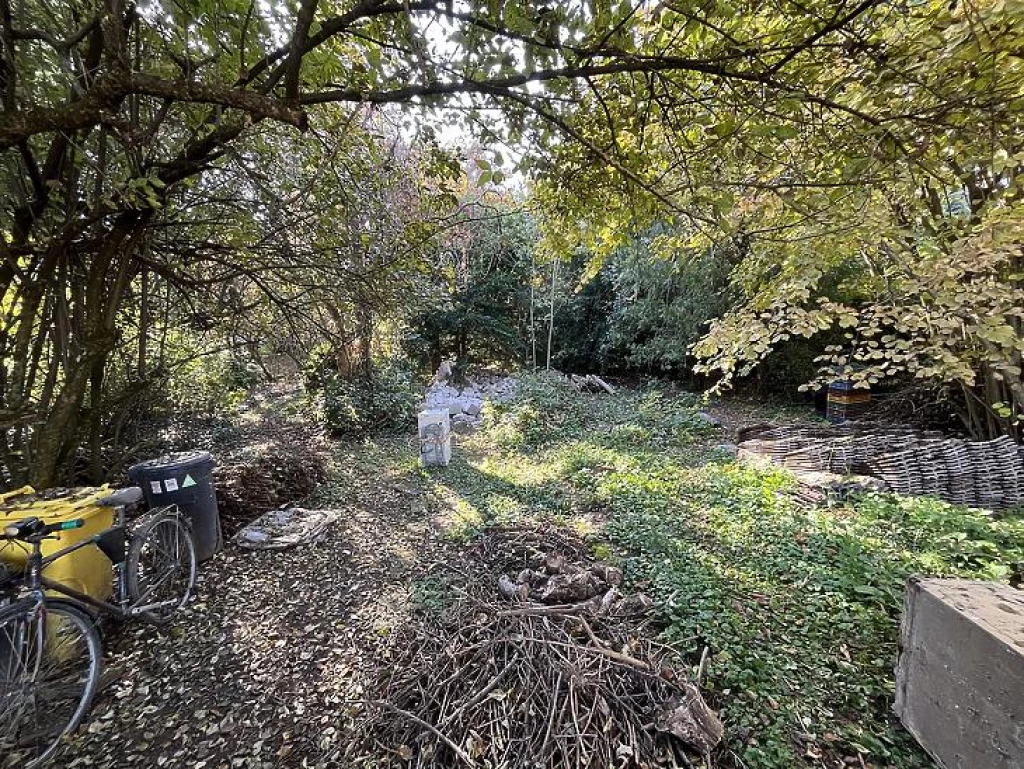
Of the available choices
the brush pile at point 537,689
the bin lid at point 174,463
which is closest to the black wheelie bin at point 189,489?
the bin lid at point 174,463

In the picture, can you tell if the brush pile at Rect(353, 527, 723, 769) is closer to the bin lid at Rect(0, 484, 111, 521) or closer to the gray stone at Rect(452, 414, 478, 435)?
the bin lid at Rect(0, 484, 111, 521)

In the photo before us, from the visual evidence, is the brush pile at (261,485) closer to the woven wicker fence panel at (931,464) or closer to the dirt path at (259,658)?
the dirt path at (259,658)

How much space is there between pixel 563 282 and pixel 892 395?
264 inches

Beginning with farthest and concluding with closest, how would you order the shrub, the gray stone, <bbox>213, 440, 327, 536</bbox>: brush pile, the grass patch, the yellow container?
the gray stone, the shrub, <bbox>213, 440, 327, 536</bbox>: brush pile, the yellow container, the grass patch

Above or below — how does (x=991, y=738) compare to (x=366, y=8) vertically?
below

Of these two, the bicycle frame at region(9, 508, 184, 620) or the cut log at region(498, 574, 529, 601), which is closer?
the bicycle frame at region(9, 508, 184, 620)

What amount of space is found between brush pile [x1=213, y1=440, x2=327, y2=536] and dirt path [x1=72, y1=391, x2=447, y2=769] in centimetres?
42

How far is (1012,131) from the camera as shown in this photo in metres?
1.80

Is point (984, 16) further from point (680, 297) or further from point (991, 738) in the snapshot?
point (680, 297)

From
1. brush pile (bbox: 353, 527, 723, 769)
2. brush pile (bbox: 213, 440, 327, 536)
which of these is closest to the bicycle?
brush pile (bbox: 353, 527, 723, 769)

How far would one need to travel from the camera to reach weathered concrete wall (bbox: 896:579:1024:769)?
4.76 feet

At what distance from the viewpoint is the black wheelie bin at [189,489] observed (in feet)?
9.38

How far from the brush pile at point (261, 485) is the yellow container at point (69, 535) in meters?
1.33

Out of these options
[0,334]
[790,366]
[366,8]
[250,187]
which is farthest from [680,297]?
[0,334]
